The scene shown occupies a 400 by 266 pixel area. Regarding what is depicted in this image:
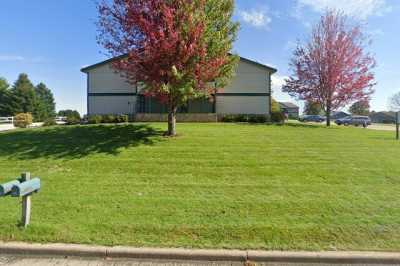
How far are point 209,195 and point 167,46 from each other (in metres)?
6.12

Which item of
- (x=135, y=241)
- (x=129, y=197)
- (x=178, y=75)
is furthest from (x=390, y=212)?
(x=178, y=75)

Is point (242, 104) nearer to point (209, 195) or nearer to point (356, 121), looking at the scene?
point (209, 195)

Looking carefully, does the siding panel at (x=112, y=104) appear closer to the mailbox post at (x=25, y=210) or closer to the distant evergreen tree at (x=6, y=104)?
the mailbox post at (x=25, y=210)

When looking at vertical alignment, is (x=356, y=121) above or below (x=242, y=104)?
below

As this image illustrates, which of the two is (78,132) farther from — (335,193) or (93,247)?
(335,193)

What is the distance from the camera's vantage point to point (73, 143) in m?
11.0

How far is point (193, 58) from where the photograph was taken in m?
10.5

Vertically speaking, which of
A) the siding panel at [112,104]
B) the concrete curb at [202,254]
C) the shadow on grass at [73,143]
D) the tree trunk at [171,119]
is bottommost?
the concrete curb at [202,254]

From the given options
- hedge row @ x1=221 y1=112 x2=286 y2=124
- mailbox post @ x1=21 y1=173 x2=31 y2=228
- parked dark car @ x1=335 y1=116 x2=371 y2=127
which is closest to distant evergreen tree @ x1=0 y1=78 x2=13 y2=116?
hedge row @ x1=221 y1=112 x2=286 y2=124

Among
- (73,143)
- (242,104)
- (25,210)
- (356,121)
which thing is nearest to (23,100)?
(242,104)

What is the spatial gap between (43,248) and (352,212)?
16.9 feet

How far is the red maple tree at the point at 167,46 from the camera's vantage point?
10.1 m

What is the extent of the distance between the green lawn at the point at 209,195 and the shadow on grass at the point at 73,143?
8 centimetres

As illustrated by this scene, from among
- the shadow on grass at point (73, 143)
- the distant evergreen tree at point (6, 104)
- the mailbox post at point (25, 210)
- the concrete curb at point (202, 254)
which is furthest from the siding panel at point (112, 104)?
the distant evergreen tree at point (6, 104)
